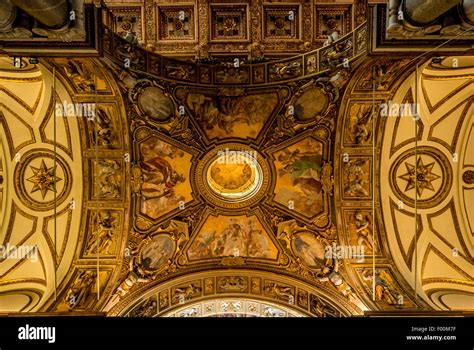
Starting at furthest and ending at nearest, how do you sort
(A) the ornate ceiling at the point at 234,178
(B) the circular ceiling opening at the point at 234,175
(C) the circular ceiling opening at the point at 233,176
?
(B) the circular ceiling opening at the point at 234,175 → (C) the circular ceiling opening at the point at 233,176 → (A) the ornate ceiling at the point at 234,178

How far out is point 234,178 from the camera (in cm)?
1441

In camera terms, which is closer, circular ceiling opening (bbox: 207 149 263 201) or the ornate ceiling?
the ornate ceiling

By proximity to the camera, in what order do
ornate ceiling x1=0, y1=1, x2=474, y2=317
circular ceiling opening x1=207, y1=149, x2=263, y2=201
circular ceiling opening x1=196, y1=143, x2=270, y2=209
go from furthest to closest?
1. circular ceiling opening x1=207, y1=149, x2=263, y2=201
2. circular ceiling opening x1=196, y1=143, x2=270, y2=209
3. ornate ceiling x1=0, y1=1, x2=474, y2=317

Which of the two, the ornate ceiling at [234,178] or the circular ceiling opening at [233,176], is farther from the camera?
the circular ceiling opening at [233,176]

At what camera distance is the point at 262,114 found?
524 inches

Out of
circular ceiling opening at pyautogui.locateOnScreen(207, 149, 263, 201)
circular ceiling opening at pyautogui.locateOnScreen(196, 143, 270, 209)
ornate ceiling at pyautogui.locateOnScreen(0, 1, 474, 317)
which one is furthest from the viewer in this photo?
circular ceiling opening at pyautogui.locateOnScreen(207, 149, 263, 201)

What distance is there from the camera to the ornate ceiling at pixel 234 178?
40.9 feet

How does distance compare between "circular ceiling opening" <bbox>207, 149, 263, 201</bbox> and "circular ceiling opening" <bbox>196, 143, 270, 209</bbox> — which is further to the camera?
"circular ceiling opening" <bbox>207, 149, 263, 201</bbox>

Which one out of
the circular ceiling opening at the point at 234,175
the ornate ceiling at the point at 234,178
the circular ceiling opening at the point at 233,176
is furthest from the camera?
the circular ceiling opening at the point at 234,175

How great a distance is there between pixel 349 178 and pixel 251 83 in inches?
164

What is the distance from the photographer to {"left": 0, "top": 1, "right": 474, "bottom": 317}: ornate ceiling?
1248cm

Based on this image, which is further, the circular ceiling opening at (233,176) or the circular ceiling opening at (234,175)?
the circular ceiling opening at (234,175)

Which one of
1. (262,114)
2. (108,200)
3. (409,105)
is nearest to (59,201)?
(108,200)
